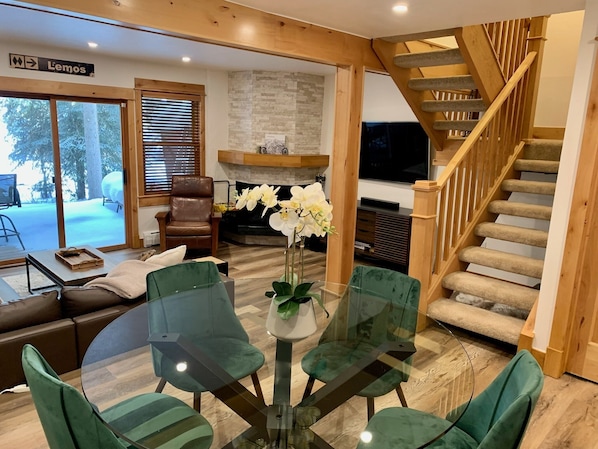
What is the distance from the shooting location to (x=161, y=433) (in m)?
1.70

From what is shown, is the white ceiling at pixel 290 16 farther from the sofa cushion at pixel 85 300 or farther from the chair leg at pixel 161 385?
the chair leg at pixel 161 385

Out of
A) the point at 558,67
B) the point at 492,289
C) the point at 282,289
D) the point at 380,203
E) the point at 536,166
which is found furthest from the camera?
the point at 380,203

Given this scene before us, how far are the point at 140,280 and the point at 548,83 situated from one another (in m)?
4.77

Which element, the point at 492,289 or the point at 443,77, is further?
the point at 443,77

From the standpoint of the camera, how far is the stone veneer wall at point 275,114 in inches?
253

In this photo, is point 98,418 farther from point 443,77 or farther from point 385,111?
point 385,111

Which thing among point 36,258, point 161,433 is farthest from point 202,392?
point 36,258

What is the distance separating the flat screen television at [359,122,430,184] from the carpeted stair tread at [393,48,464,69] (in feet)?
4.68

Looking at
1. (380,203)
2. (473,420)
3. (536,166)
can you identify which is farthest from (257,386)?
(380,203)

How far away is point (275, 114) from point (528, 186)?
363 centimetres

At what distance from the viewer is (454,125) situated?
465 centimetres

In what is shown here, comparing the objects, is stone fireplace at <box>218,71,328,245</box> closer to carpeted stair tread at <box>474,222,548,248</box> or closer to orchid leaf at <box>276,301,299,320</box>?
carpeted stair tread at <box>474,222,548,248</box>

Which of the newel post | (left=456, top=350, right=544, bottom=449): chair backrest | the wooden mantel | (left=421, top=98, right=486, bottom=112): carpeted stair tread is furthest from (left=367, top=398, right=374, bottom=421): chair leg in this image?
the wooden mantel

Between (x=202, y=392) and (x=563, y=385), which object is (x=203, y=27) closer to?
(x=202, y=392)
